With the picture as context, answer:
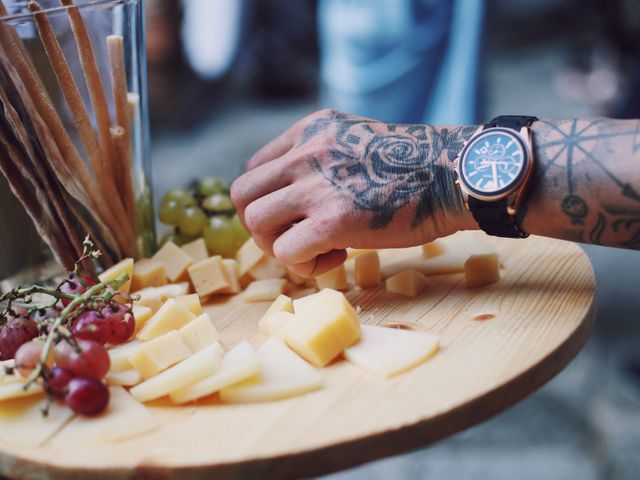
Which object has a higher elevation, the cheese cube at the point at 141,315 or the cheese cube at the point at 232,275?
the cheese cube at the point at 141,315

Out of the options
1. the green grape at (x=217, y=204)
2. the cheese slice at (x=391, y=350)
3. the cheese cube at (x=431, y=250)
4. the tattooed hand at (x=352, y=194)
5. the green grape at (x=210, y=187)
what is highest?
the tattooed hand at (x=352, y=194)

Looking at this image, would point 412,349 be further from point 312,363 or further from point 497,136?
point 497,136

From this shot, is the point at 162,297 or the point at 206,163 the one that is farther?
the point at 206,163

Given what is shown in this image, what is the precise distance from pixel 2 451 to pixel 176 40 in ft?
13.6

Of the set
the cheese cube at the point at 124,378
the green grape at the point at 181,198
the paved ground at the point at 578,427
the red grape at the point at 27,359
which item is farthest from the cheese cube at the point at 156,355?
the paved ground at the point at 578,427

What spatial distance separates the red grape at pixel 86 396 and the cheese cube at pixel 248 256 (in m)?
0.43

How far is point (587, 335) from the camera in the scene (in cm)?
100

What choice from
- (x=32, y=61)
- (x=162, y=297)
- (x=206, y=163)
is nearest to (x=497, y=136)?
(x=162, y=297)

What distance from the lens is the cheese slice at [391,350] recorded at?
2.94 feet

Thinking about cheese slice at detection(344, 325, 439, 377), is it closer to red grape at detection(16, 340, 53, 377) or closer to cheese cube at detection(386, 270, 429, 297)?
cheese cube at detection(386, 270, 429, 297)

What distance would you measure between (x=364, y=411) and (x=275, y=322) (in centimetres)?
24

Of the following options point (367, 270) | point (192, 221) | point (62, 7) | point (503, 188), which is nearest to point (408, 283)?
point (367, 270)

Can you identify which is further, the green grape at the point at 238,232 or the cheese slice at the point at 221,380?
the green grape at the point at 238,232

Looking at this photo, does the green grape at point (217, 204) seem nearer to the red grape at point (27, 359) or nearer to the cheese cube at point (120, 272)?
the cheese cube at point (120, 272)
